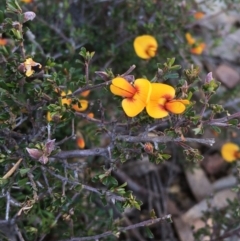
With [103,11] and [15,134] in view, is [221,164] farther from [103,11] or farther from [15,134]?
[15,134]

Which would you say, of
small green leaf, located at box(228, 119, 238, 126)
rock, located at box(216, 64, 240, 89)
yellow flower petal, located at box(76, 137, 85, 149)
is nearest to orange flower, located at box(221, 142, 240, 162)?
rock, located at box(216, 64, 240, 89)

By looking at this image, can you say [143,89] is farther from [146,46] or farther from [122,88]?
[146,46]

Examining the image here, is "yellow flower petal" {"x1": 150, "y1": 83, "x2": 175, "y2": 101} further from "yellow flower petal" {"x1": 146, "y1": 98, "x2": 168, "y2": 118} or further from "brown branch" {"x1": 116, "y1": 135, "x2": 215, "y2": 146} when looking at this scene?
"brown branch" {"x1": 116, "y1": 135, "x2": 215, "y2": 146}

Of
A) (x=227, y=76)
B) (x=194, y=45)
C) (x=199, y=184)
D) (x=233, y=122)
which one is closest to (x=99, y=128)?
(x=233, y=122)

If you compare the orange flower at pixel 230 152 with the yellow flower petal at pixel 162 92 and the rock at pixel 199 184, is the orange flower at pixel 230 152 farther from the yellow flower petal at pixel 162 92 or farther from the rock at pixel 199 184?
the yellow flower petal at pixel 162 92

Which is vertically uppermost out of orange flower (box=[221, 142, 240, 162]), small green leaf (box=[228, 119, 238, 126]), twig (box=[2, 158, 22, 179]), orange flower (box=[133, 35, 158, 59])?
small green leaf (box=[228, 119, 238, 126])

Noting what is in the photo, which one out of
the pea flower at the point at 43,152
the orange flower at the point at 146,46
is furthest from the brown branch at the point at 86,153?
the orange flower at the point at 146,46
